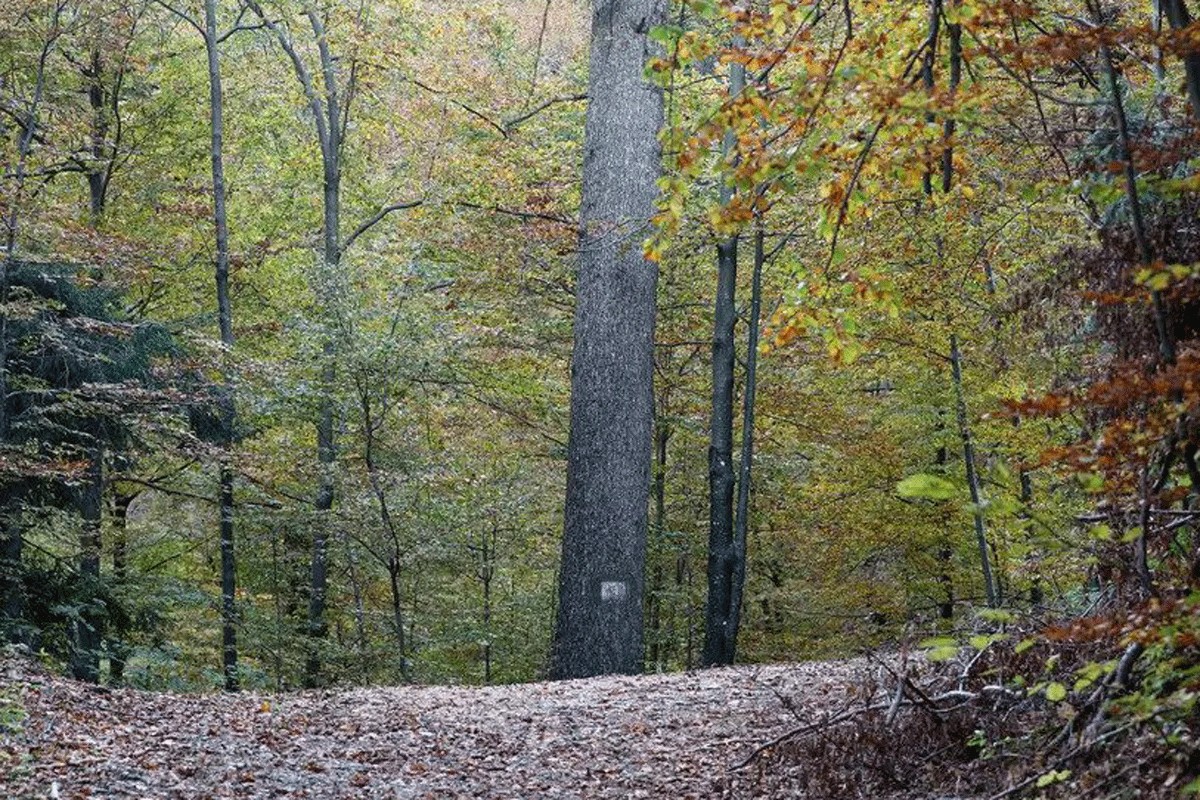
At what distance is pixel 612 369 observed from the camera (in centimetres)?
958

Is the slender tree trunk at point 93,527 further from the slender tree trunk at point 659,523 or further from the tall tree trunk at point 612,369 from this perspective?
the slender tree trunk at point 659,523

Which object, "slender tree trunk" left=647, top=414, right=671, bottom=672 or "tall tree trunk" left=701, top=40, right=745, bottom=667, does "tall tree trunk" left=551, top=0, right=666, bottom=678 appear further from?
"slender tree trunk" left=647, top=414, right=671, bottom=672

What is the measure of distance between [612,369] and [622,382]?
0.13m

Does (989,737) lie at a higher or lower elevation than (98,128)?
lower

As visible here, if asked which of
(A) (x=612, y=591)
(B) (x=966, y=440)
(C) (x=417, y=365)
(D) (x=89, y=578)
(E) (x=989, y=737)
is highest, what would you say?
(C) (x=417, y=365)

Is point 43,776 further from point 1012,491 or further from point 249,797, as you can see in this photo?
point 1012,491

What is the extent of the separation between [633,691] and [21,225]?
6.21m

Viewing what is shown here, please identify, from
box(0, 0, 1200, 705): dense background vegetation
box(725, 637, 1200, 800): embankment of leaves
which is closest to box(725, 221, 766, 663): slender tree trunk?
box(0, 0, 1200, 705): dense background vegetation

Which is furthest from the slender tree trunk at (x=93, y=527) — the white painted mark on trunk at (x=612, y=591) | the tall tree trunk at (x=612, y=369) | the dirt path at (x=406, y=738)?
the white painted mark on trunk at (x=612, y=591)

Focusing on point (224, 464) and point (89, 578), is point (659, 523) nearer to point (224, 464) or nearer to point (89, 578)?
point (224, 464)

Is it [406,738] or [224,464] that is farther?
[224,464]

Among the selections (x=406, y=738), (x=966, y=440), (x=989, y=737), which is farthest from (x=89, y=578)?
(x=989, y=737)

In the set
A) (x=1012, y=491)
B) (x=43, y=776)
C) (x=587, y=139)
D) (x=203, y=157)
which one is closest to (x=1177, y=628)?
(x=1012, y=491)

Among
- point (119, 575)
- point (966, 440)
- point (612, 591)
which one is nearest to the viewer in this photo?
point (612, 591)
